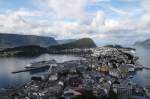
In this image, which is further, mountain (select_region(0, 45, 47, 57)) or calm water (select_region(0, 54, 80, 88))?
mountain (select_region(0, 45, 47, 57))

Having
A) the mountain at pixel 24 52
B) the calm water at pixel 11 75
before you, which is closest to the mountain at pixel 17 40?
the mountain at pixel 24 52

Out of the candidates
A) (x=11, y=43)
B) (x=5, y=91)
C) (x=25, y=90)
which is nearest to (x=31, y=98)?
(x=25, y=90)

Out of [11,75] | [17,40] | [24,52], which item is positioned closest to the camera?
[11,75]

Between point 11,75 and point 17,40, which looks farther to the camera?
point 17,40

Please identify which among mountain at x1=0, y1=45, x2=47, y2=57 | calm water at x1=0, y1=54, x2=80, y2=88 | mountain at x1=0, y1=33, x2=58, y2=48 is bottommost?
calm water at x1=0, y1=54, x2=80, y2=88

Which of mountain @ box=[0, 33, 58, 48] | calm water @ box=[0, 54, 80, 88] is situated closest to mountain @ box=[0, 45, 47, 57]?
calm water @ box=[0, 54, 80, 88]

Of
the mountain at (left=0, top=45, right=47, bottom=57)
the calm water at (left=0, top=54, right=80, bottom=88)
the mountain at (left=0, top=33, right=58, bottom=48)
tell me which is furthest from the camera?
the mountain at (left=0, top=33, right=58, bottom=48)

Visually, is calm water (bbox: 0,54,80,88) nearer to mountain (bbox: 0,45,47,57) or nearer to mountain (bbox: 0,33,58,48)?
mountain (bbox: 0,45,47,57)

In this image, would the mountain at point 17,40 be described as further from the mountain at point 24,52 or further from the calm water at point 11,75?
the calm water at point 11,75

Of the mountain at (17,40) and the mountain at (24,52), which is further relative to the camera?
the mountain at (17,40)

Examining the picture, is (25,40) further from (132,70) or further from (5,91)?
(5,91)

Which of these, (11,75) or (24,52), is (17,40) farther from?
(11,75)

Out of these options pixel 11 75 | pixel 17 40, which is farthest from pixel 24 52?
pixel 17 40
